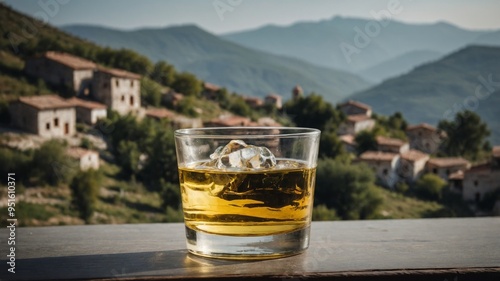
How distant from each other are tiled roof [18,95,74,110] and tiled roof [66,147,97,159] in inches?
55.3

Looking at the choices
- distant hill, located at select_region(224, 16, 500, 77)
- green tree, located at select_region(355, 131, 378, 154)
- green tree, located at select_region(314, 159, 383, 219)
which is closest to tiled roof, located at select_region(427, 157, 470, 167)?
green tree, located at select_region(355, 131, 378, 154)

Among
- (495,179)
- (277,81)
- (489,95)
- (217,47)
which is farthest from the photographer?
(217,47)

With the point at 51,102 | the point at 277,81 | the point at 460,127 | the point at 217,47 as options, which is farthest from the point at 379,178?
the point at 217,47

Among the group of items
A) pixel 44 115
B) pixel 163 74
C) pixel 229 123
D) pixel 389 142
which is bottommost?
pixel 389 142

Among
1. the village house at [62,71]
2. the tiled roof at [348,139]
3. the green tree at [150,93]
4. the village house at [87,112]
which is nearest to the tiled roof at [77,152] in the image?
the village house at [87,112]

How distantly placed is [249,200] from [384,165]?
20.7 meters

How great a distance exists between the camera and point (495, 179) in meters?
20.1

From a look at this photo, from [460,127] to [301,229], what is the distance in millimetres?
25732

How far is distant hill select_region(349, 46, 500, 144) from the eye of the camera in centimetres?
3769

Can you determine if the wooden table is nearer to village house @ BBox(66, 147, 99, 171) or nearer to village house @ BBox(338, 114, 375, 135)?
village house @ BBox(66, 147, 99, 171)

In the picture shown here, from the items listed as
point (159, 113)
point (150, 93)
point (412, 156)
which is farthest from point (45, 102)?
→ point (412, 156)

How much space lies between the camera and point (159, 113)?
21266mm

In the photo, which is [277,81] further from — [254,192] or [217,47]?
[254,192]

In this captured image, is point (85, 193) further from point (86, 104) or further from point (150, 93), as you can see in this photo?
point (150, 93)
